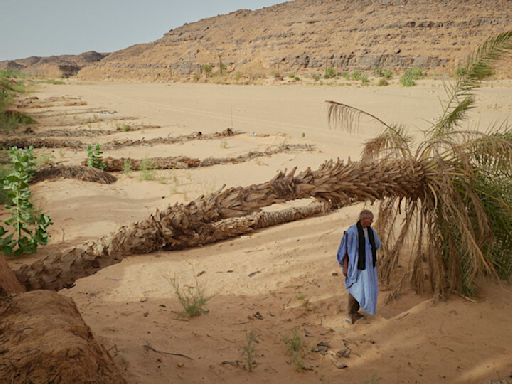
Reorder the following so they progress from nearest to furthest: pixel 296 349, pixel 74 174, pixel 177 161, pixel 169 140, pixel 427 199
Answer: pixel 296 349, pixel 427 199, pixel 74 174, pixel 177 161, pixel 169 140

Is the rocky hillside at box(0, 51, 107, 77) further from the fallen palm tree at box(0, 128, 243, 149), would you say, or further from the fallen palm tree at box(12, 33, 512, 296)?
the fallen palm tree at box(12, 33, 512, 296)

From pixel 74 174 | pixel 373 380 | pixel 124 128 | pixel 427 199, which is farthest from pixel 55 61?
pixel 373 380

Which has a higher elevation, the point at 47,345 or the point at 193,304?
the point at 47,345

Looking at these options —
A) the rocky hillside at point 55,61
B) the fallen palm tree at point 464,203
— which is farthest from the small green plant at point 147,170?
the rocky hillside at point 55,61

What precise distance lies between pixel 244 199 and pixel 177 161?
8.69 m

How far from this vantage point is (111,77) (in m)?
82.8

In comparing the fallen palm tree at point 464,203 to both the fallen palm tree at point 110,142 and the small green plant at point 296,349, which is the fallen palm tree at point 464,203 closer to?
the small green plant at point 296,349

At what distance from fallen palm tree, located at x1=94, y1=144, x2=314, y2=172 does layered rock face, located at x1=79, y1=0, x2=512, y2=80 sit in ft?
120

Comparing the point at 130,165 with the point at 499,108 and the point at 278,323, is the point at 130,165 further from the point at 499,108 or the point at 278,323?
the point at 499,108

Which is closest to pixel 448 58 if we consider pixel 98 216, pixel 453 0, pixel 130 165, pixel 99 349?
pixel 453 0

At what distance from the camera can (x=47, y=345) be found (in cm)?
254

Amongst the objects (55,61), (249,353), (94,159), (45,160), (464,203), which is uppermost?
(55,61)

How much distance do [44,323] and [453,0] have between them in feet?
238

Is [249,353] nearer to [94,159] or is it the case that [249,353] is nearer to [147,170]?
[147,170]
